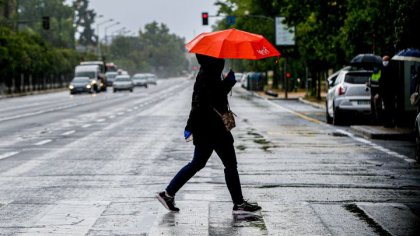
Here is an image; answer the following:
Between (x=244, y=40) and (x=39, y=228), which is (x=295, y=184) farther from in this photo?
(x=39, y=228)

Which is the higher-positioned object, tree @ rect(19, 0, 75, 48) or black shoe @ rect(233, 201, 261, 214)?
tree @ rect(19, 0, 75, 48)

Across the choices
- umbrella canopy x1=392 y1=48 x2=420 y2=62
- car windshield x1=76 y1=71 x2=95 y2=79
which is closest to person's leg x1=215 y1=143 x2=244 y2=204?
umbrella canopy x1=392 y1=48 x2=420 y2=62

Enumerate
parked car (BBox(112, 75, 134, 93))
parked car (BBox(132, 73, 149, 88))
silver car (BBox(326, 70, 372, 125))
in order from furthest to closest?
1. parked car (BBox(132, 73, 149, 88))
2. parked car (BBox(112, 75, 134, 93))
3. silver car (BBox(326, 70, 372, 125))

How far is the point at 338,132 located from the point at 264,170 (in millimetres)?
9952

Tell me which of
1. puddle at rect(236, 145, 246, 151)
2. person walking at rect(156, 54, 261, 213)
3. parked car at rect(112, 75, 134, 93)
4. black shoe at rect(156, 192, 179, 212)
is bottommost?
parked car at rect(112, 75, 134, 93)

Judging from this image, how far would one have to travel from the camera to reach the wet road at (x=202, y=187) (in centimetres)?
860

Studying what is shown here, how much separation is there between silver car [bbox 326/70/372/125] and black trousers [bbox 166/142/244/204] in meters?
17.3

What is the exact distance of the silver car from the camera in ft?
86.6

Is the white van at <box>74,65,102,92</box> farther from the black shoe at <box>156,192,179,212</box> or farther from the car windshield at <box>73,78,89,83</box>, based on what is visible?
the black shoe at <box>156,192,179,212</box>

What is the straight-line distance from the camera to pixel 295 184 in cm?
1184

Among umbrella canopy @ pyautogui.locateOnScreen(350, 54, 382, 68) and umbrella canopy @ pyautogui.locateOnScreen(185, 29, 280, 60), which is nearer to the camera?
umbrella canopy @ pyautogui.locateOnScreen(185, 29, 280, 60)

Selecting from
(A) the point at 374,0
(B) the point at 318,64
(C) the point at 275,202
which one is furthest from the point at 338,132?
(B) the point at 318,64

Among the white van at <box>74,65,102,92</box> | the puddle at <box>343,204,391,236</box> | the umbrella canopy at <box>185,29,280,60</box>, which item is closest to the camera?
the puddle at <box>343,204,391,236</box>

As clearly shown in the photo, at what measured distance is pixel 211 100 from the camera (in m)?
9.27
